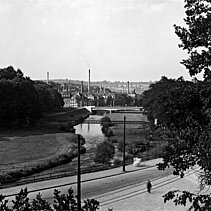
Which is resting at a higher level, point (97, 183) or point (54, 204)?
point (54, 204)

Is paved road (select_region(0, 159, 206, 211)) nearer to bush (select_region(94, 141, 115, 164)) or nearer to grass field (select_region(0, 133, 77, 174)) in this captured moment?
bush (select_region(94, 141, 115, 164))

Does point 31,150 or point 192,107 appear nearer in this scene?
point 192,107

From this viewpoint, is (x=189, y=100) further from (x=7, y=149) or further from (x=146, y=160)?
(x=7, y=149)

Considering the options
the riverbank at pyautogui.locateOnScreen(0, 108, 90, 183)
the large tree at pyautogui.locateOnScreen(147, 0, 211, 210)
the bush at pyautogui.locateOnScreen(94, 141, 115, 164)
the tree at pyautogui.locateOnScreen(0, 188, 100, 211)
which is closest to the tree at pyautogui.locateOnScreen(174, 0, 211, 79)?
the large tree at pyautogui.locateOnScreen(147, 0, 211, 210)

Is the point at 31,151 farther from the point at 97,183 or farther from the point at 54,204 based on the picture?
the point at 54,204

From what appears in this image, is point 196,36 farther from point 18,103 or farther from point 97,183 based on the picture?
point 18,103

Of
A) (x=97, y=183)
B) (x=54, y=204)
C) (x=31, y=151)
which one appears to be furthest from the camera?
(x=31, y=151)

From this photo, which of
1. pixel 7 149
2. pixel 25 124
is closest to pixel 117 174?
pixel 7 149

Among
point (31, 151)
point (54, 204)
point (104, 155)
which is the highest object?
point (54, 204)

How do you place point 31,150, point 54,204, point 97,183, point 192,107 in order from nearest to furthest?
1. point 54,204
2. point 192,107
3. point 97,183
4. point 31,150

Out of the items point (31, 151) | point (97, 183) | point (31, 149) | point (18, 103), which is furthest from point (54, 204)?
point (18, 103)
